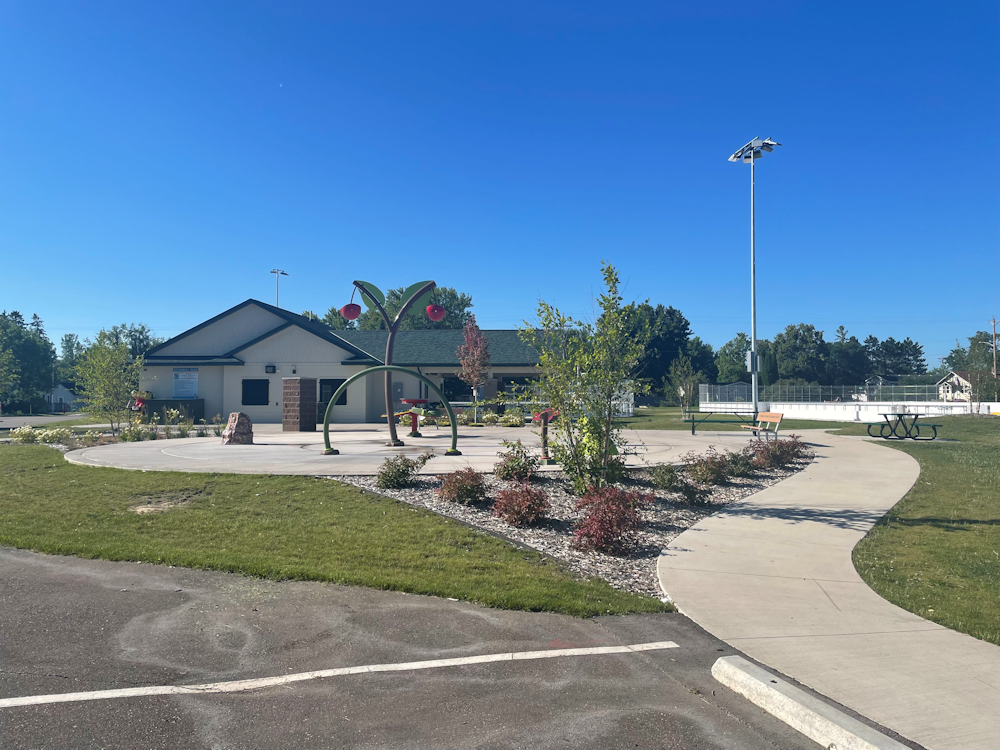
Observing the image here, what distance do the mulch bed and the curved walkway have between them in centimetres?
32

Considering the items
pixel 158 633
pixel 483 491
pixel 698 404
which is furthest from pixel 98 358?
pixel 698 404

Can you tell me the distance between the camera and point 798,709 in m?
3.78

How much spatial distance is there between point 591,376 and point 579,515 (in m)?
2.18

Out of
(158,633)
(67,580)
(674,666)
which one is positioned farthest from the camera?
(67,580)

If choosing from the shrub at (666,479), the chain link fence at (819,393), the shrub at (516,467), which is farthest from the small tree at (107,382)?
the chain link fence at (819,393)

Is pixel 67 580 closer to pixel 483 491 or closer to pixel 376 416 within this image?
pixel 483 491

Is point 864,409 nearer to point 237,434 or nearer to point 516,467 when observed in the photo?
point 516,467

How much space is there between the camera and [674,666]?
4586 mm

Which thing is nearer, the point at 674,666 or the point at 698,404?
the point at 674,666

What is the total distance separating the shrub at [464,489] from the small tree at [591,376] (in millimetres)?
1514

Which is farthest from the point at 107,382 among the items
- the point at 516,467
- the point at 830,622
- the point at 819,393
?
the point at 819,393

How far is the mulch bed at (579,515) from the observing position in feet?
23.7

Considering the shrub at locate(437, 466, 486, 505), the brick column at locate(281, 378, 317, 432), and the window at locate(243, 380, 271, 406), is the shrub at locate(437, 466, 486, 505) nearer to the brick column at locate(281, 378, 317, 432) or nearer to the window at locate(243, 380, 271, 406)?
the brick column at locate(281, 378, 317, 432)

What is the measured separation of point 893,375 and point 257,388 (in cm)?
11170
